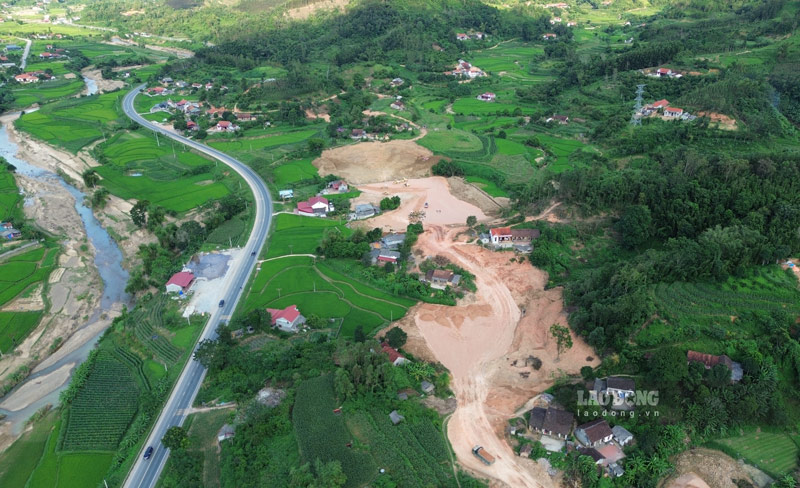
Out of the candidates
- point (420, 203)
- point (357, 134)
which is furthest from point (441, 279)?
point (357, 134)

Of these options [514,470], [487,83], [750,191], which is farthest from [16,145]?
[750,191]

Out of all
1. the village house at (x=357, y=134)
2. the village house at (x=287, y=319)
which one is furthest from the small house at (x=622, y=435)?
the village house at (x=357, y=134)

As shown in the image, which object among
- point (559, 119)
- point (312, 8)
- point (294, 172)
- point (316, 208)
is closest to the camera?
point (316, 208)

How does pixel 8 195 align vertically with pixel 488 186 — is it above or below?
above

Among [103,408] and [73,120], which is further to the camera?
[73,120]

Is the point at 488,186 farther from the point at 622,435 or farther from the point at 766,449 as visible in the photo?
the point at 766,449
